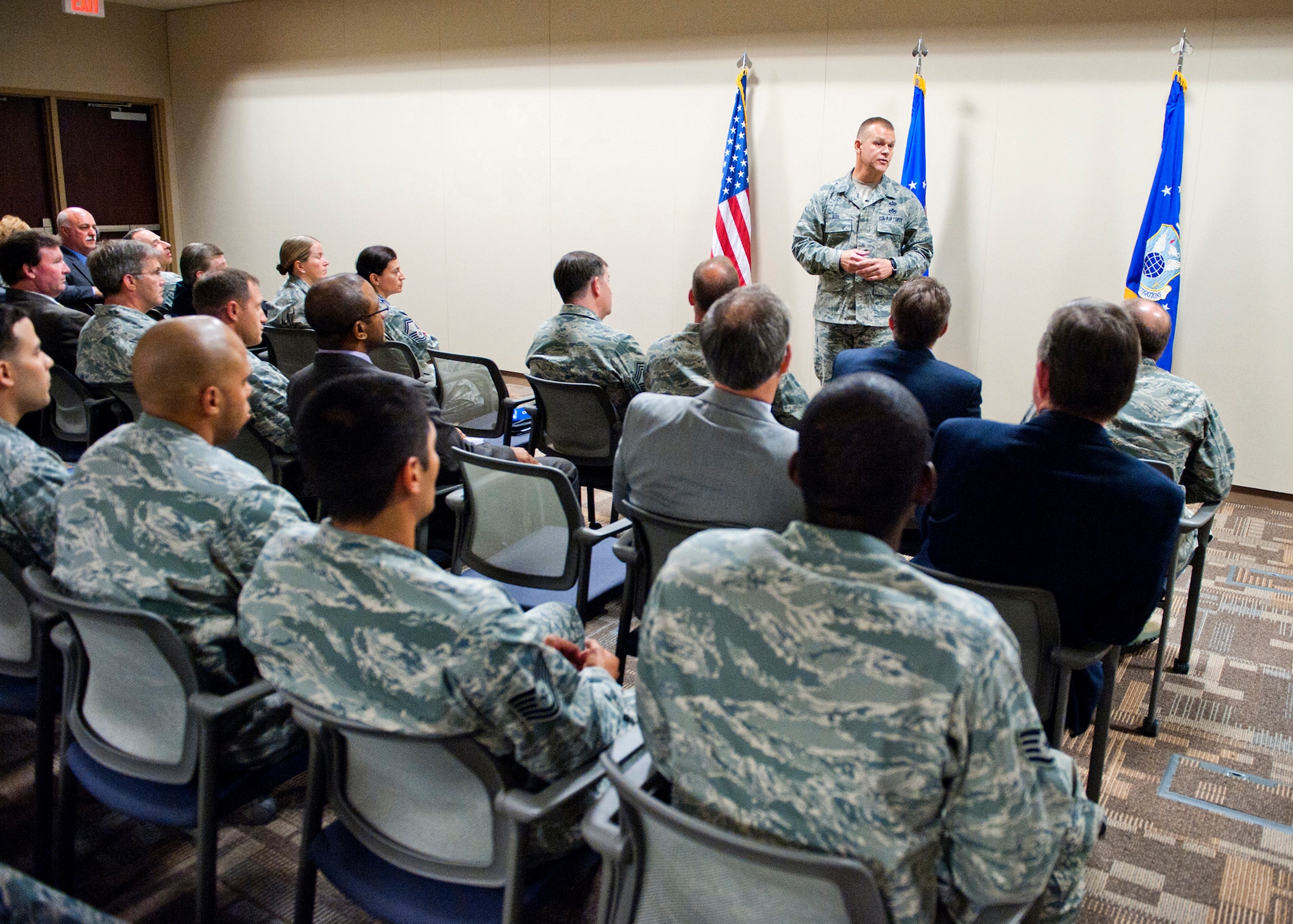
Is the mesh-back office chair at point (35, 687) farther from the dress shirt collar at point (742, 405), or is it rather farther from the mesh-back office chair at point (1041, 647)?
the mesh-back office chair at point (1041, 647)

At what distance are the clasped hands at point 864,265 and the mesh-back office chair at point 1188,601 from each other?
2.65 metres

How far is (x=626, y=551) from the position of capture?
2422 mm

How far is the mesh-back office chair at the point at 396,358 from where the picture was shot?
4.21 m

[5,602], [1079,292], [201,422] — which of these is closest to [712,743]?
[201,422]

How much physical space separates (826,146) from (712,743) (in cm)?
576

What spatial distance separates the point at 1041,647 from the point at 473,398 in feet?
9.81

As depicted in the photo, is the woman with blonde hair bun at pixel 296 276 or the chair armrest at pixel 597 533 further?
the woman with blonde hair bun at pixel 296 276

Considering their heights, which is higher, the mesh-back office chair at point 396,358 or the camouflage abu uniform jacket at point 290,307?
the camouflage abu uniform jacket at point 290,307

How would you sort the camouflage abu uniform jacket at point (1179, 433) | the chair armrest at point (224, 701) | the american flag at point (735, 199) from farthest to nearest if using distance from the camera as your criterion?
the american flag at point (735, 199) → the camouflage abu uniform jacket at point (1179, 433) → the chair armrest at point (224, 701)

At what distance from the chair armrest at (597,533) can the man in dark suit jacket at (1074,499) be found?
2.70 feet

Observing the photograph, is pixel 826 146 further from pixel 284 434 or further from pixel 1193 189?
pixel 284 434

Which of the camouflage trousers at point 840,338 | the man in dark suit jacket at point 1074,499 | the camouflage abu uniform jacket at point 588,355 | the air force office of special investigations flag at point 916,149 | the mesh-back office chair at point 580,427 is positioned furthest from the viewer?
the air force office of special investigations flag at point 916,149

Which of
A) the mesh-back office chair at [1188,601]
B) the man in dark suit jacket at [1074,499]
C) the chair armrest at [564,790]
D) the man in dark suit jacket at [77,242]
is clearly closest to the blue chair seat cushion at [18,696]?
the chair armrest at [564,790]

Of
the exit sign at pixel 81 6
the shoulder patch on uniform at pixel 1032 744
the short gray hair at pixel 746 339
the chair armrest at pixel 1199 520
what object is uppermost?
the exit sign at pixel 81 6
